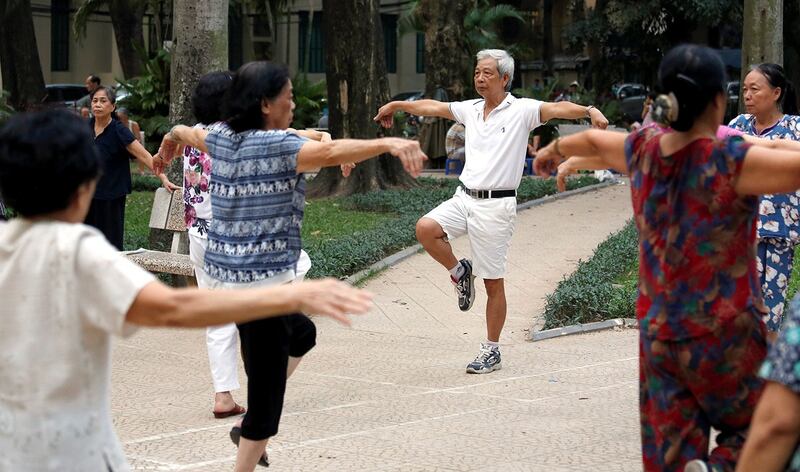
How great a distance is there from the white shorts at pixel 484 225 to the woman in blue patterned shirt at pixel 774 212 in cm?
163

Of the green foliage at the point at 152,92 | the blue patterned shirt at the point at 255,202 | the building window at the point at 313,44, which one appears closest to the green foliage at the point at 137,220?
the green foliage at the point at 152,92

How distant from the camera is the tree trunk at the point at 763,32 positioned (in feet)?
45.6

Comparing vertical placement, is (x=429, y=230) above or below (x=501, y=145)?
below

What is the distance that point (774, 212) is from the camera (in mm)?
6957

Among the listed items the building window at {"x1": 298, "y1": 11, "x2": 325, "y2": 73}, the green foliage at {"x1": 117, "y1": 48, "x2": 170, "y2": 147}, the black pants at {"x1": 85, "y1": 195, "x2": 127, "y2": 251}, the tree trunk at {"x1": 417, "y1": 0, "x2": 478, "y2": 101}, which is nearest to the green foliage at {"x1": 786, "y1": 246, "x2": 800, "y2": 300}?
the black pants at {"x1": 85, "y1": 195, "x2": 127, "y2": 251}

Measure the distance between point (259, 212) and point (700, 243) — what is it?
6.91ft

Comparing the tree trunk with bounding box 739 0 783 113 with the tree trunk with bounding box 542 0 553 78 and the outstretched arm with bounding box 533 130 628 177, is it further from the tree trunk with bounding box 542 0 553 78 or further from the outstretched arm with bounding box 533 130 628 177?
the tree trunk with bounding box 542 0 553 78

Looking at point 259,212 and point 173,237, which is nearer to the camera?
point 259,212

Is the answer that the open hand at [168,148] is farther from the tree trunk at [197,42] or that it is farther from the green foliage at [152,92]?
the green foliage at [152,92]

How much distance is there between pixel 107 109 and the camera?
998cm

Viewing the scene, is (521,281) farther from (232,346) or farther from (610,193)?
A: (610,193)

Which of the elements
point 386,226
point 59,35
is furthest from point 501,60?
point 59,35

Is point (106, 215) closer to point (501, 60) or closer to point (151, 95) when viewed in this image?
point (501, 60)

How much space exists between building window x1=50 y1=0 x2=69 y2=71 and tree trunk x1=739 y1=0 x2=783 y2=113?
41.0 meters
